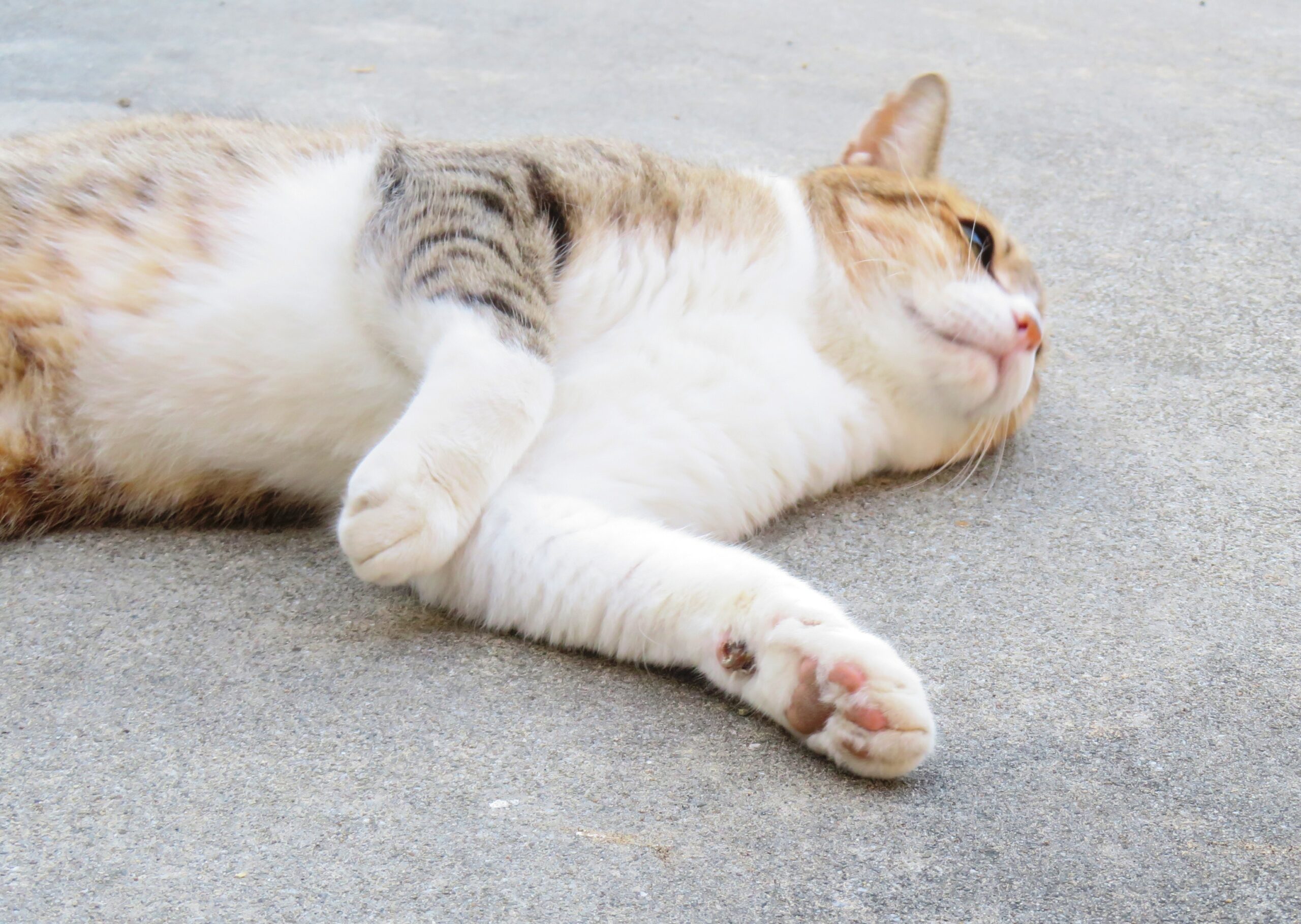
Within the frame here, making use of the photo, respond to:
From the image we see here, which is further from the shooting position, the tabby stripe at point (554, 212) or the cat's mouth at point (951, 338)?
the cat's mouth at point (951, 338)

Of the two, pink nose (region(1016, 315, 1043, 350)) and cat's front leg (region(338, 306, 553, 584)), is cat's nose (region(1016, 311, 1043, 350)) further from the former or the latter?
cat's front leg (region(338, 306, 553, 584))

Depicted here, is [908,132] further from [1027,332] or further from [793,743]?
[793,743]

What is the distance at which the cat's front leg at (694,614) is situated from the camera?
1.47 m

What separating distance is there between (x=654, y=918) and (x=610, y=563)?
652 mm

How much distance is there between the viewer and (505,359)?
6.02ft

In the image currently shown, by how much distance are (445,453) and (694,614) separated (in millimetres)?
437

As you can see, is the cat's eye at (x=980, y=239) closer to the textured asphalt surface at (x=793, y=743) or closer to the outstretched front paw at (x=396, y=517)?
the textured asphalt surface at (x=793, y=743)

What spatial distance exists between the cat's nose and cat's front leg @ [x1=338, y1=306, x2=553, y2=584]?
1017 mm

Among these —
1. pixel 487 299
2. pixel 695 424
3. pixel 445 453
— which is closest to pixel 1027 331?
pixel 695 424

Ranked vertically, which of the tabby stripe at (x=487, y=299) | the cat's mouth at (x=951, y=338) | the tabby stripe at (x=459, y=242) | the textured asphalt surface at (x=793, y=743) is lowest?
the textured asphalt surface at (x=793, y=743)

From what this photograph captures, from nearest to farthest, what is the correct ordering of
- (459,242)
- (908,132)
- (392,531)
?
(392,531) < (459,242) < (908,132)

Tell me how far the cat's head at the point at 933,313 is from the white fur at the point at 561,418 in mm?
17

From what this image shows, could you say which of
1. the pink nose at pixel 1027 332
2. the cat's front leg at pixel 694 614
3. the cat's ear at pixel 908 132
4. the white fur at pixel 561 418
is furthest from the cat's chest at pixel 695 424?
the cat's ear at pixel 908 132

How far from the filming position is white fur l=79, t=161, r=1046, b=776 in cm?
170
